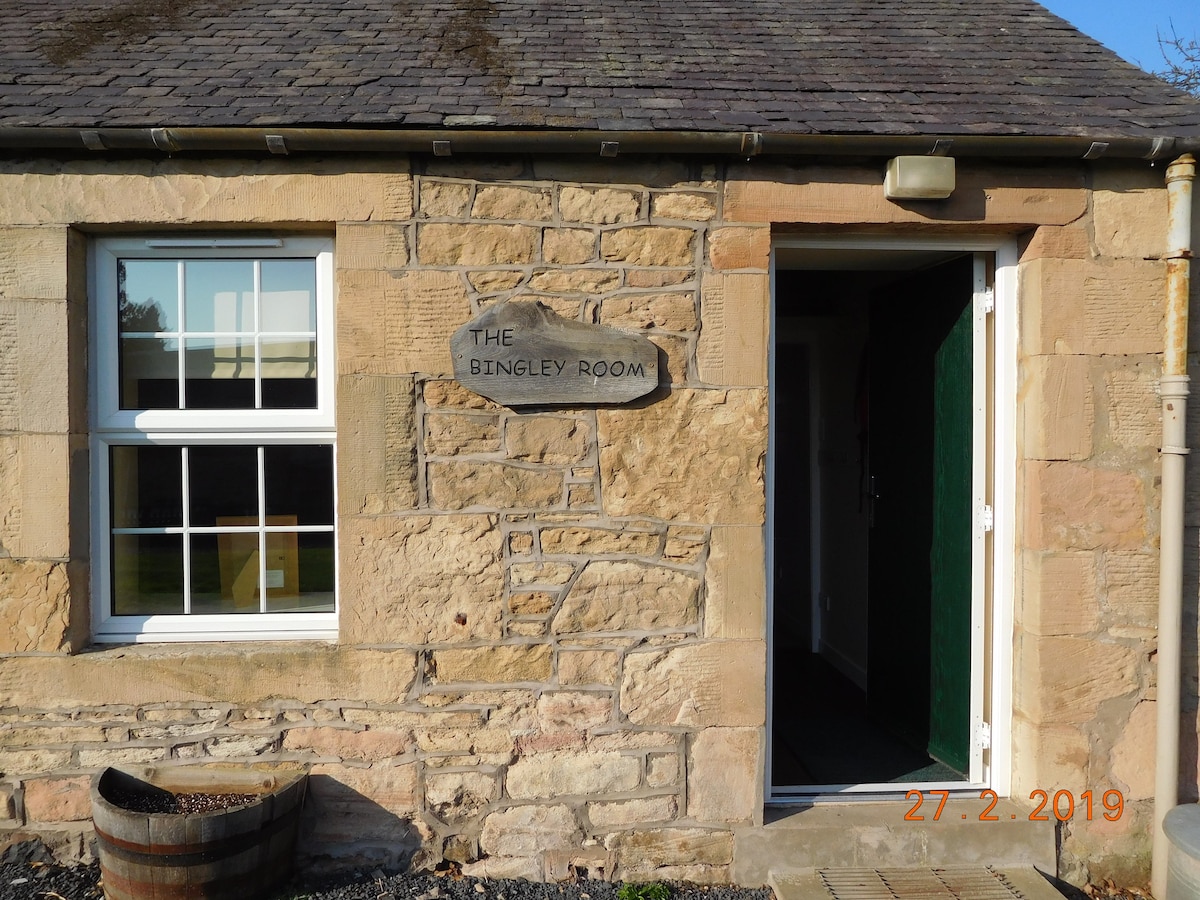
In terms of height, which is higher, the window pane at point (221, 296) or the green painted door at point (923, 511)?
the window pane at point (221, 296)


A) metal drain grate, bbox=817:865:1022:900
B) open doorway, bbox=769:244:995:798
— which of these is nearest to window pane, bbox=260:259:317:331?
open doorway, bbox=769:244:995:798

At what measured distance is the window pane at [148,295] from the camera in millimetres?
3727

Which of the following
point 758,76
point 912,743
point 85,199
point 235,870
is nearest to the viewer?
point 235,870

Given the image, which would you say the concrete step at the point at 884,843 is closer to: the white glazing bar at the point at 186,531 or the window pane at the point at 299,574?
the window pane at the point at 299,574

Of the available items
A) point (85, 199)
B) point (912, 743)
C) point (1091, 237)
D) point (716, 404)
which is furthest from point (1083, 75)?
point (85, 199)

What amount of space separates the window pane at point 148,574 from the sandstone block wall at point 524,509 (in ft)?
0.58

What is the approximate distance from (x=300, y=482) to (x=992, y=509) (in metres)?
3.07

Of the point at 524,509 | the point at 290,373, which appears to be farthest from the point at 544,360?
the point at 290,373

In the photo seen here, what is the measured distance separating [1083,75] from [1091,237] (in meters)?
0.99

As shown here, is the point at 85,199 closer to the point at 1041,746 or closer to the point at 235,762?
the point at 235,762

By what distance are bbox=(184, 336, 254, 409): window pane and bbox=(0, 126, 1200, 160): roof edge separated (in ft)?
2.60

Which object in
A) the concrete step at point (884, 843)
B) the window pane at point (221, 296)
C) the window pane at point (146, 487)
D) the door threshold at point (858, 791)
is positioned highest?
the window pane at point (221, 296)

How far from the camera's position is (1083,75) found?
161 inches
